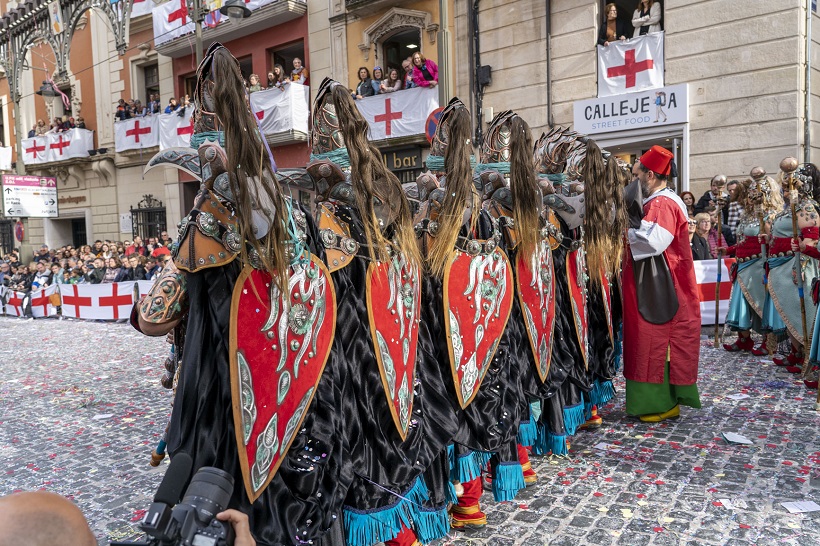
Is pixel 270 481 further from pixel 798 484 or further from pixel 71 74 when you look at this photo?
pixel 71 74

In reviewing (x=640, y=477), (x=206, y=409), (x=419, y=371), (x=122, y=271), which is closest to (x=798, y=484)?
(x=640, y=477)

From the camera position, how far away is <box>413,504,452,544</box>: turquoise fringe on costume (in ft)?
8.67

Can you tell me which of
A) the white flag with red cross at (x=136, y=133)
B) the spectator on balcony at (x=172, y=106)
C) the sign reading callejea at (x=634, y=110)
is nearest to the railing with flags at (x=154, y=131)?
the white flag with red cross at (x=136, y=133)

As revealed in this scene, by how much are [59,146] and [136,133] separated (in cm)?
410

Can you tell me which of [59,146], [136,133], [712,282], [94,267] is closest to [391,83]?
[94,267]

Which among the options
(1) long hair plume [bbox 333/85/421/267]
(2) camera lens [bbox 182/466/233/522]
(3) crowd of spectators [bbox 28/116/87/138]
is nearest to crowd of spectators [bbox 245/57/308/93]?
(3) crowd of spectators [bbox 28/116/87/138]

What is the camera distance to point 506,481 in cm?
312

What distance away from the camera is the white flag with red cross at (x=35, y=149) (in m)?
21.1

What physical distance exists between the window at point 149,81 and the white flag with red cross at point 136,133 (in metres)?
1.32

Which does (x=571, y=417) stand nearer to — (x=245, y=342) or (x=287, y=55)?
(x=245, y=342)

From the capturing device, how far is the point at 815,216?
17.2 feet

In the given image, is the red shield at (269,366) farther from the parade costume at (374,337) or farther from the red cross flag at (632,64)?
the red cross flag at (632,64)

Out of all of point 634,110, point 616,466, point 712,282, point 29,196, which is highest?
point 634,110

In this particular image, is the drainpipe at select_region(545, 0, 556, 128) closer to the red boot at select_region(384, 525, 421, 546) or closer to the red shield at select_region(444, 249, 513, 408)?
the red shield at select_region(444, 249, 513, 408)
